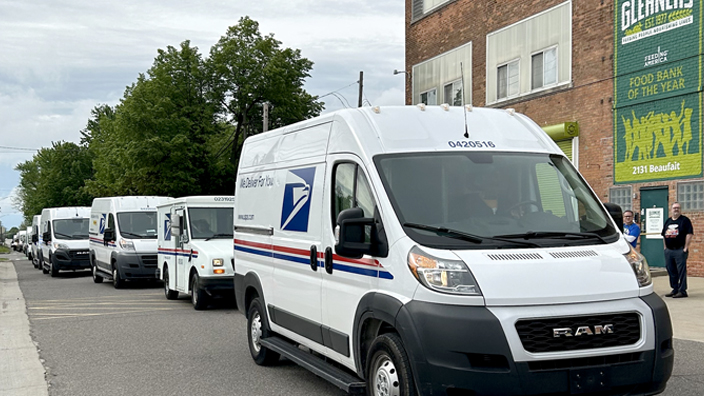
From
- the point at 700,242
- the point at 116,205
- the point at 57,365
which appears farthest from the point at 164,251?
the point at 700,242

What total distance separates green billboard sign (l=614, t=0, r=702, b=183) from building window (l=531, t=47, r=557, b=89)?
2.54 m

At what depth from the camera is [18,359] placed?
31.0ft

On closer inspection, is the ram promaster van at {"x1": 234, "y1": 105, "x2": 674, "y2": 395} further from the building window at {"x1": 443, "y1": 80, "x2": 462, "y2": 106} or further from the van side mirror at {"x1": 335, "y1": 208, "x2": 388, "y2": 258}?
the building window at {"x1": 443, "y1": 80, "x2": 462, "y2": 106}

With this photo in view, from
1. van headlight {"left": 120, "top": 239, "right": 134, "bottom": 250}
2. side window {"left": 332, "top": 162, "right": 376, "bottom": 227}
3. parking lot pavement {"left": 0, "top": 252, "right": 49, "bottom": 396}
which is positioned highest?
side window {"left": 332, "top": 162, "right": 376, "bottom": 227}

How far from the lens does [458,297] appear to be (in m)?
5.07

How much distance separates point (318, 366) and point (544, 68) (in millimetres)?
16779

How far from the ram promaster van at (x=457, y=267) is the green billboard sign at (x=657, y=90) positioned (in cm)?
1182

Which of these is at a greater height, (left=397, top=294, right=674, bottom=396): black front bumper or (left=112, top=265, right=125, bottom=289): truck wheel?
(left=397, top=294, right=674, bottom=396): black front bumper

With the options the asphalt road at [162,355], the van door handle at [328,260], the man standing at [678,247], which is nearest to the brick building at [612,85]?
the man standing at [678,247]

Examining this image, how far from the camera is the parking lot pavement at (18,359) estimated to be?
7.79 m

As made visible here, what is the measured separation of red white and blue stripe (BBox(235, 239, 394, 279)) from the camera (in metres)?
5.76

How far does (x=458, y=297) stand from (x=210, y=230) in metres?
10.7

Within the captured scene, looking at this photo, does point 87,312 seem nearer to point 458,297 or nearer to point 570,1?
point 458,297

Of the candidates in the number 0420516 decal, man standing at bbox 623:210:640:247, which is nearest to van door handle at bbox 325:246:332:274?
the number 0420516 decal
